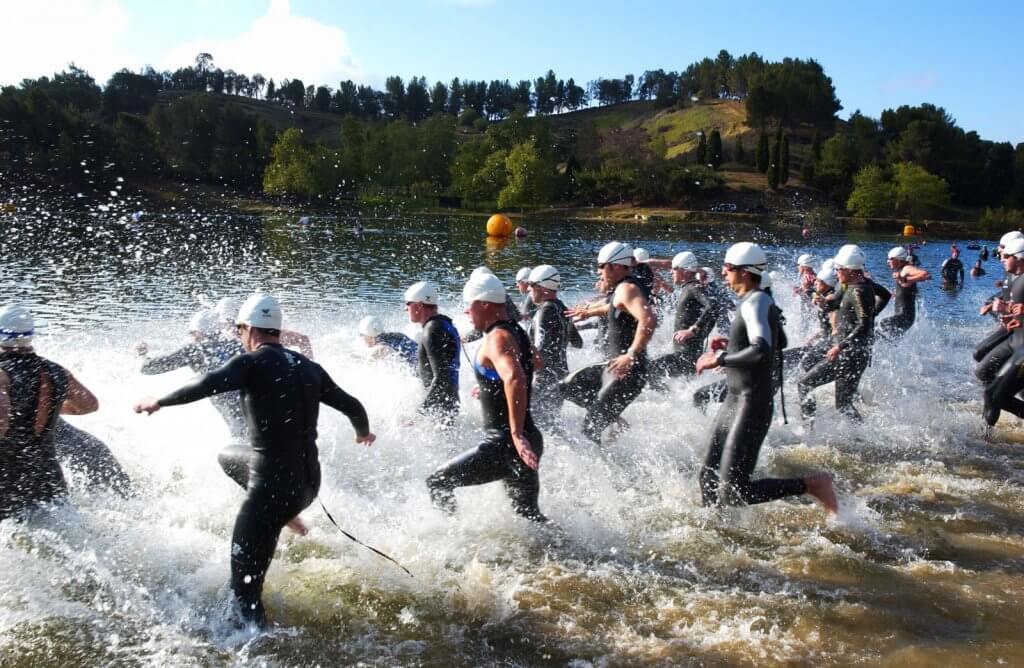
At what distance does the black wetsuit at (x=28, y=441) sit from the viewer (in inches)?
196

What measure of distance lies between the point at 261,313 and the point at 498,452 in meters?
1.88

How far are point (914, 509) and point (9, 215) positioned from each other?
61403 millimetres

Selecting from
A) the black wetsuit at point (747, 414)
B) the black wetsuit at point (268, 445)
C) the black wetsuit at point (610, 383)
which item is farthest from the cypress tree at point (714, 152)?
the black wetsuit at point (268, 445)

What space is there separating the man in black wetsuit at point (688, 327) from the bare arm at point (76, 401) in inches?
238

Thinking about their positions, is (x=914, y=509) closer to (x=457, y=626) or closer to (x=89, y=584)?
(x=457, y=626)

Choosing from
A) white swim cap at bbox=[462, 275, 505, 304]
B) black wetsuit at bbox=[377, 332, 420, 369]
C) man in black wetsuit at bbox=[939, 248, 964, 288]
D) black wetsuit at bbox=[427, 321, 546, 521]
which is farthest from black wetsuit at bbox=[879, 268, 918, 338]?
man in black wetsuit at bbox=[939, 248, 964, 288]

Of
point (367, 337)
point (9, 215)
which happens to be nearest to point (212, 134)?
point (9, 215)

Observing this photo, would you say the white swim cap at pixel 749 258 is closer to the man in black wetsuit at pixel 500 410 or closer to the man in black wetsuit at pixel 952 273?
the man in black wetsuit at pixel 500 410

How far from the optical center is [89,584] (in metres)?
5.32

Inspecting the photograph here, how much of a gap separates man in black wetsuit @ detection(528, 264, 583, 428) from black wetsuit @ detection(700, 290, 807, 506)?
102 inches

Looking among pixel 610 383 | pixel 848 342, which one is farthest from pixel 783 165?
pixel 610 383

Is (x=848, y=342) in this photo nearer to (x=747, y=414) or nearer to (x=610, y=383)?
(x=610, y=383)

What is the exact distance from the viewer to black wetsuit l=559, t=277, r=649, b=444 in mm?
7691

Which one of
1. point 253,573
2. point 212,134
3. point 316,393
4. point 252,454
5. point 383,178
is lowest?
point 253,573
